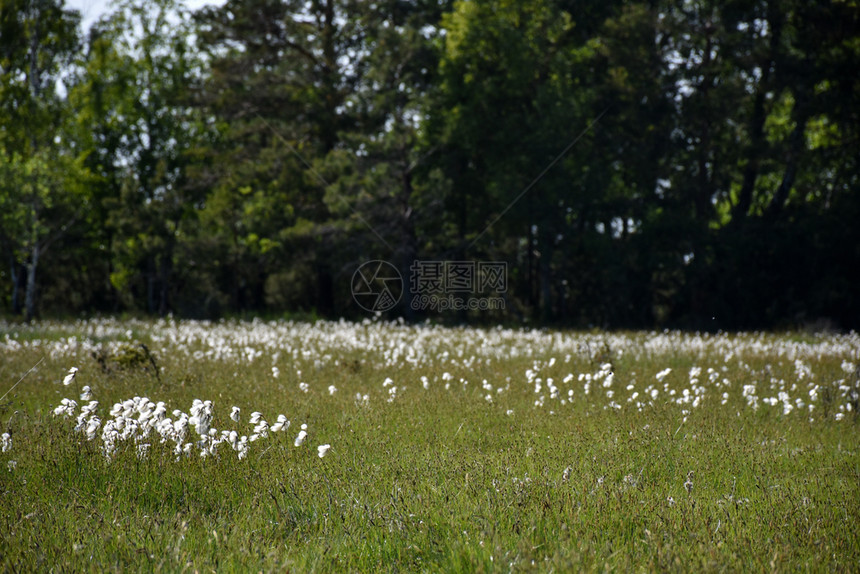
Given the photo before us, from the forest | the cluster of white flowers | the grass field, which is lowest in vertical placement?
the grass field

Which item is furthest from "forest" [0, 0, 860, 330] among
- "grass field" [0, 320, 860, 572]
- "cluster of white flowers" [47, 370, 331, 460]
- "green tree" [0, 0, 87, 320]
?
"cluster of white flowers" [47, 370, 331, 460]

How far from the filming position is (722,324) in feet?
67.3

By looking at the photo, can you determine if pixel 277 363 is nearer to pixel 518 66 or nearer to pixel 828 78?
pixel 518 66

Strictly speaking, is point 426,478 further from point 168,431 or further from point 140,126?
point 140,126

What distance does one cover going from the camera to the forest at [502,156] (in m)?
19.8
